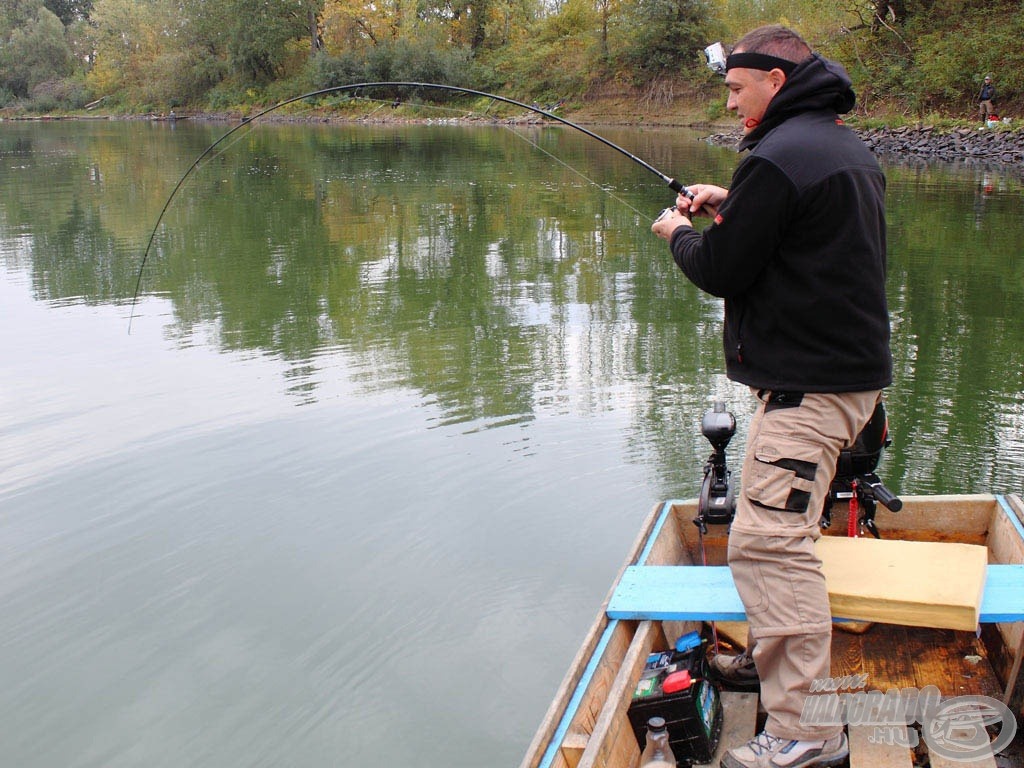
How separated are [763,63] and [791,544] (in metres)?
1.22

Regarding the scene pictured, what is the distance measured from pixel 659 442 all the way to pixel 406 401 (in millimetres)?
1786

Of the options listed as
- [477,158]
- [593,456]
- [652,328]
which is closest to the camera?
[593,456]

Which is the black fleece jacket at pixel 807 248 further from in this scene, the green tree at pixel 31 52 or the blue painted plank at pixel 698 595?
the green tree at pixel 31 52

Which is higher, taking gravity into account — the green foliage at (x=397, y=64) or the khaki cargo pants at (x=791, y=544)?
the green foliage at (x=397, y=64)

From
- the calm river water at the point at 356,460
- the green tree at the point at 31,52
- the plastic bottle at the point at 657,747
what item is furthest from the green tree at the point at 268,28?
the plastic bottle at the point at 657,747

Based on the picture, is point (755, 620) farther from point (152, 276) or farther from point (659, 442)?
point (152, 276)

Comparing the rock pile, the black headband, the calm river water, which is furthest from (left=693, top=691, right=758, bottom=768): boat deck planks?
the rock pile

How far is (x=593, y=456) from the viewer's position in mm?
5969

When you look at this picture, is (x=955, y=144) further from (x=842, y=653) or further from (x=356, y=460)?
(x=842, y=653)

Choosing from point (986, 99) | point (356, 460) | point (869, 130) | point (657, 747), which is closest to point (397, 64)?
point (869, 130)

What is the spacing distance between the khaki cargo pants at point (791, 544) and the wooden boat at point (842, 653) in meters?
0.23

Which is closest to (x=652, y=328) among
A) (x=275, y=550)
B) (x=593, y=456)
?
(x=593, y=456)

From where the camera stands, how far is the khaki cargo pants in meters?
2.56

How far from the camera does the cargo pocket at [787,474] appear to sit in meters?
2.56
